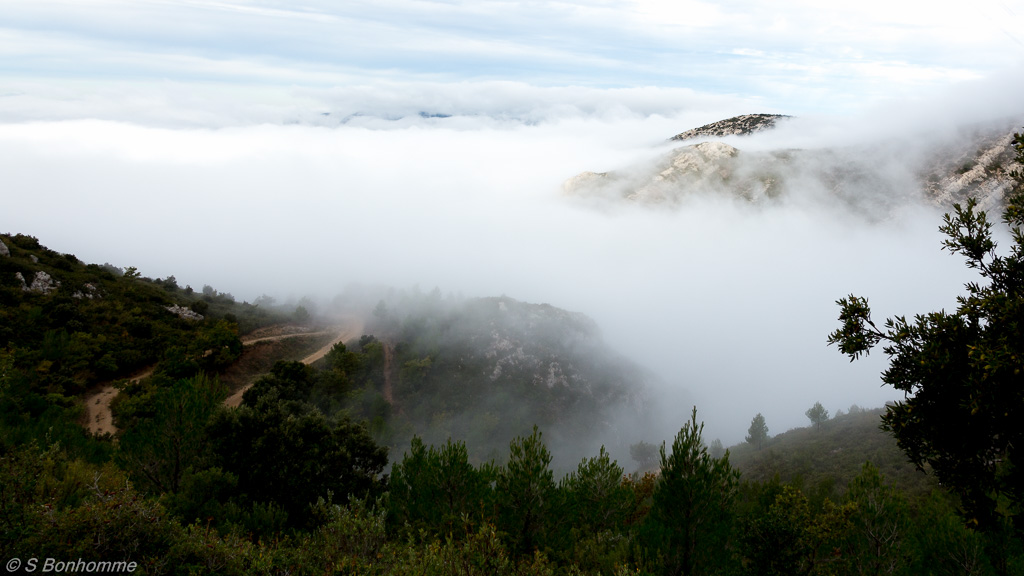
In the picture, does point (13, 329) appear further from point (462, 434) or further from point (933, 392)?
point (933, 392)

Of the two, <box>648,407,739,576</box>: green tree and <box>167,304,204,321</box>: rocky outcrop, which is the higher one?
<box>167,304,204,321</box>: rocky outcrop

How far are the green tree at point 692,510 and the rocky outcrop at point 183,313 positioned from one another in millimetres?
68917

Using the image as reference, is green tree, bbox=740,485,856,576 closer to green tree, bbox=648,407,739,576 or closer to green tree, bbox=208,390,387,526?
green tree, bbox=648,407,739,576

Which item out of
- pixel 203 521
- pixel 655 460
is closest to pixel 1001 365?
pixel 203 521

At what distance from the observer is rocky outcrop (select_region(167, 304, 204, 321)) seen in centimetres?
6588

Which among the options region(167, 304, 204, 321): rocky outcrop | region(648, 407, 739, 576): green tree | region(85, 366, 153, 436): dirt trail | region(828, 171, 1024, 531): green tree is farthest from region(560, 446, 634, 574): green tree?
region(167, 304, 204, 321): rocky outcrop

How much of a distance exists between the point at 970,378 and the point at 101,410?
57973 mm


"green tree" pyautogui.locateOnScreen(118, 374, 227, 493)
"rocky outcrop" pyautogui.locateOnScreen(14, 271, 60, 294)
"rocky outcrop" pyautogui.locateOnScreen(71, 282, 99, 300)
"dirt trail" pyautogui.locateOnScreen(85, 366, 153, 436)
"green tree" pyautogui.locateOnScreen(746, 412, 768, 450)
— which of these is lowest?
"green tree" pyautogui.locateOnScreen(746, 412, 768, 450)

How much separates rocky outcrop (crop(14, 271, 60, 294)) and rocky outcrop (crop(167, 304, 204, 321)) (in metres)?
11.9

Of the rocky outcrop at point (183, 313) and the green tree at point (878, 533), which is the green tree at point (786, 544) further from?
the rocky outcrop at point (183, 313)

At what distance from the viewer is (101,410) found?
43.6 meters

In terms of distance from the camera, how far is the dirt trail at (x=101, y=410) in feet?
135

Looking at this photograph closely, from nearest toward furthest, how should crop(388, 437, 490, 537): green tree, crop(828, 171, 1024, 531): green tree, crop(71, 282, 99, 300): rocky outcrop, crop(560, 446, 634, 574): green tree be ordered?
crop(828, 171, 1024, 531): green tree
crop(388, 437, 490, 537): green tree
crop(560, 446, 634, 574): green tree
crop(71, 282, 99, 300): rocky outcrop

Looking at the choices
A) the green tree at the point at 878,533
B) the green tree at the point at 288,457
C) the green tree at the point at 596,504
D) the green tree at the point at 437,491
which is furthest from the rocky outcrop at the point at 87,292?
the green tree at the point at 878,533
